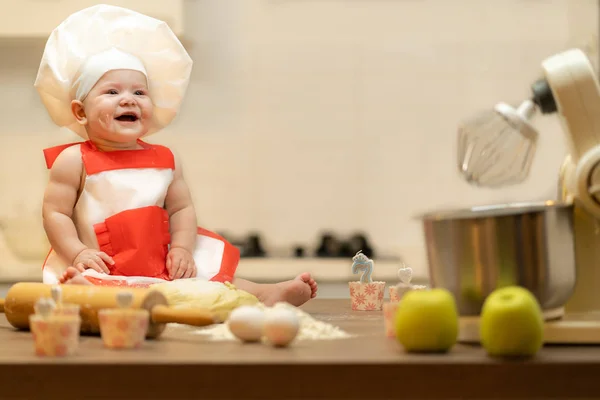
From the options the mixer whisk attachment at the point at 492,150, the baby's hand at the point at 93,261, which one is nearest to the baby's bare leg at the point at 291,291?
the baby's hand at the point at 93,261

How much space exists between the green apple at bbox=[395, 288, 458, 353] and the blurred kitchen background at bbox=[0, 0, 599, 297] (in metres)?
1.93

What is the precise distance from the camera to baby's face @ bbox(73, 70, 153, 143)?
1338mm

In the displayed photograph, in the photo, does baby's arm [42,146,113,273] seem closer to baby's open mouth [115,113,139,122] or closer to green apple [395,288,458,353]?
baby's open mouth [115,113,139,122]

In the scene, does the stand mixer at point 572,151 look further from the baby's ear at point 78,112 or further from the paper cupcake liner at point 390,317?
the baby's ear at point 78,112

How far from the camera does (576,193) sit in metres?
0.88

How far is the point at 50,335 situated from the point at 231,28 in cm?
210

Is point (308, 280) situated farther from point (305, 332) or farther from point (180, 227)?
point (305, 332)

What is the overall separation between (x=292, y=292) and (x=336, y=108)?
1552 mm

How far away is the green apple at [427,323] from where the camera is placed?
711 millimetres

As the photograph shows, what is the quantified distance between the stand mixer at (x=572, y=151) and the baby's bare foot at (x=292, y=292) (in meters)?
0.35

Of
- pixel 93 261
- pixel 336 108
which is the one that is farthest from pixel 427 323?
pixel 336 108

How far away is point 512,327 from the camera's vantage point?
69cm

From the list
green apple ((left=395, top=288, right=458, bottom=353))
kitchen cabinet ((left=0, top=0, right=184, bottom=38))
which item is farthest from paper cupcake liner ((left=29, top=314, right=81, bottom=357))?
kitchen cabinet ((left=0, top=0, right=184, bottom=38))

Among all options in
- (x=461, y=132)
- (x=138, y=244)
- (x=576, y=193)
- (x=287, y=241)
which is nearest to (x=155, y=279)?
(x=138, y=244)
